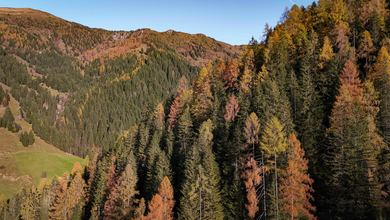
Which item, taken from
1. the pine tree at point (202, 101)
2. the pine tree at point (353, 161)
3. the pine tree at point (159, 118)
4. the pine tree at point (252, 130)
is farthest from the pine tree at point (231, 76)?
the pine tree at point (353, 161)

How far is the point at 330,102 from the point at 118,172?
58732 mm

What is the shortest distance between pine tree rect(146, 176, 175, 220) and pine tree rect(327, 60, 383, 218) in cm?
3262

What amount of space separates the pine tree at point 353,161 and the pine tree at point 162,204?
32623 mm

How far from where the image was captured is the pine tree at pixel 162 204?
8269cm

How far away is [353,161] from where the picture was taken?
71.4 m

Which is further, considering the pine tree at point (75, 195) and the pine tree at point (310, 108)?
the pine tree at point (75, 195)

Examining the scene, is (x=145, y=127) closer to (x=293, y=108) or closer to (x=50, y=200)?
(x=50, y=200)

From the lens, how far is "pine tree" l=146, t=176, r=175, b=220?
82688 mm

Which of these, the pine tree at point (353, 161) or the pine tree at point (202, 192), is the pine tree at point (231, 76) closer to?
the pine tree at point (202, 192)

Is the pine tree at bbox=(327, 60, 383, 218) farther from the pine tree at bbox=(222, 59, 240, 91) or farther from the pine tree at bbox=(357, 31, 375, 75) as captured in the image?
the pine tree at bbox=(222, 59, 240, 91)

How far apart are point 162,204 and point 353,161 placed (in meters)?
37.7

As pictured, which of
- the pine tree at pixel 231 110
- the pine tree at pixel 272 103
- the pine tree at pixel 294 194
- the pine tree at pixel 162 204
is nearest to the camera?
the pine tree at pixel 294 194

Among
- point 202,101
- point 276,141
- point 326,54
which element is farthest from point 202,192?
→ point 326,54

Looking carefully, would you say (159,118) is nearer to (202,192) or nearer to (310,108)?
(310,108)
